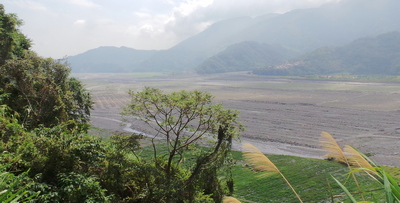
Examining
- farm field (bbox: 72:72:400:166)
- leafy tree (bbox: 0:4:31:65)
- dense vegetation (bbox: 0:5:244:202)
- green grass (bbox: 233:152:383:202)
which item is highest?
leafy tree (bbox: 0:4:31:65)

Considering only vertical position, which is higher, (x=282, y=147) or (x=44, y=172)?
(x=44, y=172)

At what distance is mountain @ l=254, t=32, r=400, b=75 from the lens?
133 m

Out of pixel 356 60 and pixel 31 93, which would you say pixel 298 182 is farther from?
pixel 356 60

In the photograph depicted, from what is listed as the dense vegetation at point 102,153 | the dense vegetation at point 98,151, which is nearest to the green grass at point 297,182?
the dense vegetation at point 98,151

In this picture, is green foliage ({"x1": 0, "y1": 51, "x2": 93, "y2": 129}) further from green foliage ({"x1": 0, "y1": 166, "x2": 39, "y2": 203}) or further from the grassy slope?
green foliage ({"x1": 0, "y1": 166, "x2": 39, "y2": 203})

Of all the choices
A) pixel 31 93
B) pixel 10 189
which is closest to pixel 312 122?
pixel 31 93

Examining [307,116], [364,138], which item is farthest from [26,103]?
[307,116]

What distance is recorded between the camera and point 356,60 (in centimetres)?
14512

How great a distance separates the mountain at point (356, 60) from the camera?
132750mm

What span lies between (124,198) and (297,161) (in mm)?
19104

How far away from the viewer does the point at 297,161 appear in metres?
25.5

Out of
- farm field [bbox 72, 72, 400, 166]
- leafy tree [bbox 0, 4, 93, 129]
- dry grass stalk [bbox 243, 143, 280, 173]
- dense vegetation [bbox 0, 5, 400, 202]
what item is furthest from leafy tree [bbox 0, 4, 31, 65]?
dry grass stalk [bbox 243, 143, 280, 173]

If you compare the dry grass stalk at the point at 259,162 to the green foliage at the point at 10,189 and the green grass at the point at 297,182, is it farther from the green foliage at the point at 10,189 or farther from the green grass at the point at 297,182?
the green grass at the point at 297,182

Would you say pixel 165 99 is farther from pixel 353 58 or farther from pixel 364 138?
pixel 353 58
